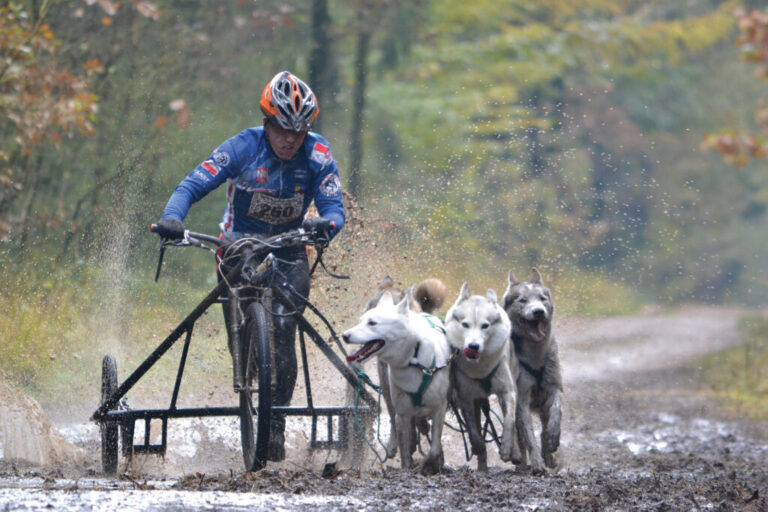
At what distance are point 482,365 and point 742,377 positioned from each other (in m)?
11.1

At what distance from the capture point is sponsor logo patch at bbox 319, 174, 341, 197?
7.45 metres

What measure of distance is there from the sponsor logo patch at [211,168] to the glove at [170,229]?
1.97 feet

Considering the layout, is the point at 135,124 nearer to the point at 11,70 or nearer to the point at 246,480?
the point at 11,70

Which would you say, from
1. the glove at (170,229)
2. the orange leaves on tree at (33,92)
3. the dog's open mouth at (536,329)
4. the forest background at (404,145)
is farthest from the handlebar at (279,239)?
the orange leaves on tree at (33,92)

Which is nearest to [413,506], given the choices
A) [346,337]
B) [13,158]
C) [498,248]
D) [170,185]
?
[346,337]

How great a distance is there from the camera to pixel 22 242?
13.9 meters

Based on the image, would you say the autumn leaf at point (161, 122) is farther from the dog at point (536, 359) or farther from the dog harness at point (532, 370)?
the dog harness at point (532, 370)

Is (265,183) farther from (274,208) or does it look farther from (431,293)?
(431,293)

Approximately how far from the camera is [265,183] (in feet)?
24.3

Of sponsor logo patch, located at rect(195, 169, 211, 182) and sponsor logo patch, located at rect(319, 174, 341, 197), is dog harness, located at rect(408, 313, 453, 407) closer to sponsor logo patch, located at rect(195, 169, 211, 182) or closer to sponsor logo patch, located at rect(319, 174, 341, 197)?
sponsor logo patch, located at rect(319, 174, 341, 197)

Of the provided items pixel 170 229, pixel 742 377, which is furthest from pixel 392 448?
pixel 742 377

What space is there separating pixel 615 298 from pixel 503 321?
16509 millimetres

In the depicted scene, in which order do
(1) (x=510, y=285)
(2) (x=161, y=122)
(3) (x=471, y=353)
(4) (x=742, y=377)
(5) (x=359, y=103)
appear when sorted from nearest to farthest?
(3) (x=471, y=353) → (1) (x=510, y=285) → (2) (x=161, y=122) → (4) (x=742, y=377) → (5) (x=359, y=103)

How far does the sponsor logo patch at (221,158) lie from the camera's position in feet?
23.9
